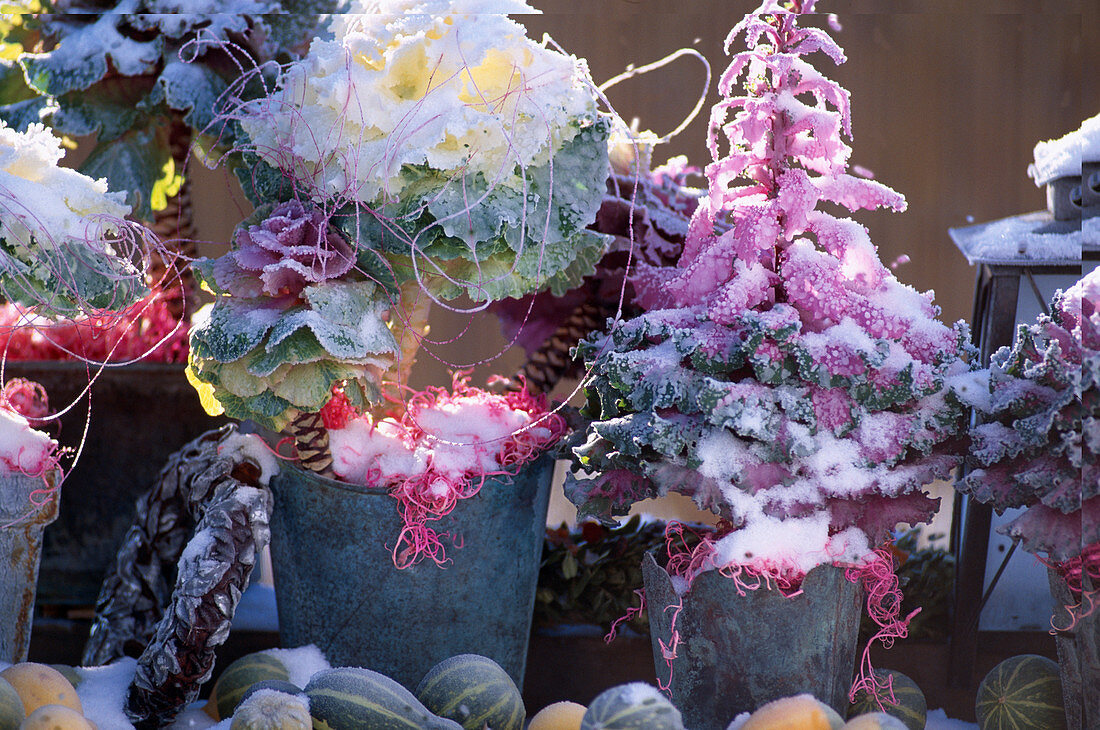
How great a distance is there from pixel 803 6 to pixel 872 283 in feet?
1.00

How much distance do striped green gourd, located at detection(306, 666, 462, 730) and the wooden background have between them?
40cm

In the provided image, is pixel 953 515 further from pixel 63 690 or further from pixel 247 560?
pixel 63 690

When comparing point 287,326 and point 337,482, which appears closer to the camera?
point 287,326

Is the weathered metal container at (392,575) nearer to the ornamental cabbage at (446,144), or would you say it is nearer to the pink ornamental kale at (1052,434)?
the ornamental cabbage at (446,144)

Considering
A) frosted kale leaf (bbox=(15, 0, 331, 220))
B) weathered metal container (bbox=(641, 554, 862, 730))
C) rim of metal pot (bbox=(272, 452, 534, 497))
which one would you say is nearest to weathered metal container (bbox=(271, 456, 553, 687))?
rim of metal pot (bbox=(272, 452, 534, 497))

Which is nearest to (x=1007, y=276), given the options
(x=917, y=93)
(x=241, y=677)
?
(x=917, y=93)

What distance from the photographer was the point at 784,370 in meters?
0.96

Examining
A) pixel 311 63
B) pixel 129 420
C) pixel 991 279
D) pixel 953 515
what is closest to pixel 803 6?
pixel 991 279

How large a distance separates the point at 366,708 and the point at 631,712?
10.2 inches

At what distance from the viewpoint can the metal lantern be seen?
1100 millimetres

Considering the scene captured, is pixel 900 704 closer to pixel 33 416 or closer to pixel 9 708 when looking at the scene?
pixel 9 708

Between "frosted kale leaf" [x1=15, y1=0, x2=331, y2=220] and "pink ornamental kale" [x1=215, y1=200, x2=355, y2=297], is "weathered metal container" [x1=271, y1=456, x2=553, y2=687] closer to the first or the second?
"pink ornamental kale" [x1=215, y1=200, x2=355, y2=297]

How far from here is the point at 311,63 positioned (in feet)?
3.62

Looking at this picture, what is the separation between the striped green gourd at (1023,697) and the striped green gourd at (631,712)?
409 mm
